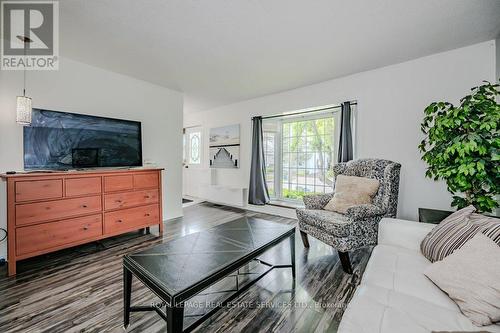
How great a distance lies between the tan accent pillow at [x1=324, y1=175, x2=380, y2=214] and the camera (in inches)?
91.1

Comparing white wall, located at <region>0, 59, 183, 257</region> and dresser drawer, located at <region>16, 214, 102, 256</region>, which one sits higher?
white wall, located at <region>0, 59, 183, 257</region>

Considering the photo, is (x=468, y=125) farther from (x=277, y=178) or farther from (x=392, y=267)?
(x=277, y=178)

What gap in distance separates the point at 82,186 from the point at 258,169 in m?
2.78

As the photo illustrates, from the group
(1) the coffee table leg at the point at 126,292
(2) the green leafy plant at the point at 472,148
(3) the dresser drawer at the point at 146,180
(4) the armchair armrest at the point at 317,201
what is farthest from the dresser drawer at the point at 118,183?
(2) the green leafy plant at the point at 472,148

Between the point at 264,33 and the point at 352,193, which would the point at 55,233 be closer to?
the point at 264,33

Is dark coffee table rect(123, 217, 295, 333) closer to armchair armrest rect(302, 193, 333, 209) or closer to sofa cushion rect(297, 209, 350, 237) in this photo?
sofa cushion rect(297, 209, 350, 237)

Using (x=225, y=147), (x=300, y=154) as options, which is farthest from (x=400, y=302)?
(x=225, y=147)

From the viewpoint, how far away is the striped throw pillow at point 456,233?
1151 mm

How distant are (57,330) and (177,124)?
3170 millimetres

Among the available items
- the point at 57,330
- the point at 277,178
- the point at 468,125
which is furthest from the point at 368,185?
the point at 57,330

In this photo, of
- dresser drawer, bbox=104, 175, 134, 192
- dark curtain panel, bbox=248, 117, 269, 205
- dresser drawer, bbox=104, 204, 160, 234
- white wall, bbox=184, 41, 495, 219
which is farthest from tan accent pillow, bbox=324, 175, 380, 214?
dresser drawer, bbox=104, 175, 134, 192

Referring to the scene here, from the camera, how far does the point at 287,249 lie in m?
2.54

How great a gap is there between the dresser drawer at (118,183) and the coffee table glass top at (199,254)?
154 centimetres

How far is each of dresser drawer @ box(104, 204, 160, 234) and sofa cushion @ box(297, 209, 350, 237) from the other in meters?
2.09
